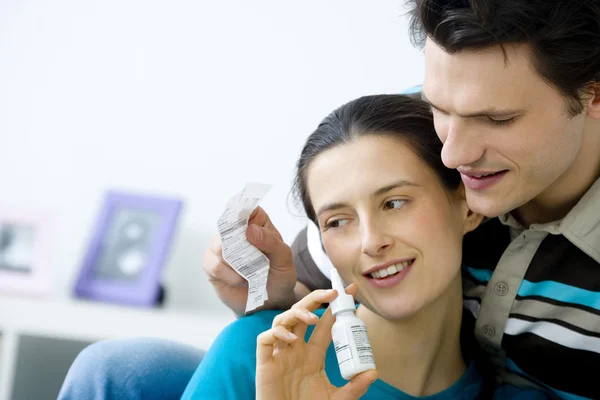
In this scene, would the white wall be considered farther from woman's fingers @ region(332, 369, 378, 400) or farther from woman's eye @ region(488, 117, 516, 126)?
woman's fingers @ region(332, 369, 378, 400)

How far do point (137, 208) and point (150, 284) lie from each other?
27 cm

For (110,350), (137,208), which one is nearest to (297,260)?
(110,350)

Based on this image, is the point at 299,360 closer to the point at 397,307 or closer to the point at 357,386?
the point at 357,386

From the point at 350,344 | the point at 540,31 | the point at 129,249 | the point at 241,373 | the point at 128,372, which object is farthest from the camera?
the point at 129,249

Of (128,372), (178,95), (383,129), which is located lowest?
(128,372)

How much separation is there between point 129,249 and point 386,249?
4.79 ft

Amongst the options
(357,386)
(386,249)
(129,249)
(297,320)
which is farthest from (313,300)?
(129,249)

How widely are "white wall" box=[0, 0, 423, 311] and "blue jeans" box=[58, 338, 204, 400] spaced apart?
98cm

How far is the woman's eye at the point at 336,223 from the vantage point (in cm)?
147

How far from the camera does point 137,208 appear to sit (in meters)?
2.71

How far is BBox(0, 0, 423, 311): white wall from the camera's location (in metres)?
2.56

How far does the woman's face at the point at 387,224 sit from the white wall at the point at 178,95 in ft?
3.35

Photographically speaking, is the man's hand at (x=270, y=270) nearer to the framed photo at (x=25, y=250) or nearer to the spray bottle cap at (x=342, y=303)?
the spray bottle cap at (x=342, y=303)

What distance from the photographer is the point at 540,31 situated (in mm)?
1294
